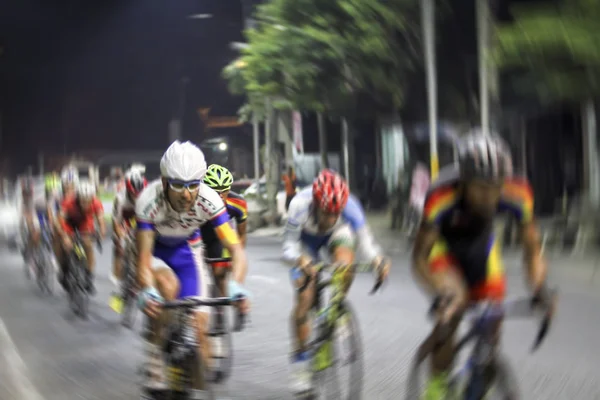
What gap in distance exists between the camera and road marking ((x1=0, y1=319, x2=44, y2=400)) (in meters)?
6.54

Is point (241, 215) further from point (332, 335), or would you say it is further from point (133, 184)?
point (332, 335)

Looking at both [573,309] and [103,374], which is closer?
[103,374]

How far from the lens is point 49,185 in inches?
556

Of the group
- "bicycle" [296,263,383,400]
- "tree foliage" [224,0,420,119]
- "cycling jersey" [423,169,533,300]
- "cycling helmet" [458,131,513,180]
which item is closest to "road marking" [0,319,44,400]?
"bicycle" [296,263,383,400]

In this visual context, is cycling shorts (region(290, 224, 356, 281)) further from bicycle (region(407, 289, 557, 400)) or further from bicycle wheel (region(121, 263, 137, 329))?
bicycle wheel (region(121, 263, 137, 329))

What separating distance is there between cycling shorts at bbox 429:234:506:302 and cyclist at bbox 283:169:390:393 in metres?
0.90

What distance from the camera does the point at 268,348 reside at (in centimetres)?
841

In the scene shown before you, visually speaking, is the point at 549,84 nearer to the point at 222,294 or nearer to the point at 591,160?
the point at 591,160

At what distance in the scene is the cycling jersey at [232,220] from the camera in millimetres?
7461

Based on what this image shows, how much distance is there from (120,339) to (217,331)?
422 centimetres

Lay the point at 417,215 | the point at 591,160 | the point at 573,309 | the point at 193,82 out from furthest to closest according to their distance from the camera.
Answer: the point at 193,82
the point at 591,160
the point at 417,215
the point at 573,309

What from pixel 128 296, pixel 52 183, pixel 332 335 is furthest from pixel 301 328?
pixel 52 183

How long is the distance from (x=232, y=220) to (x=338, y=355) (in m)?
Answer: 2.50

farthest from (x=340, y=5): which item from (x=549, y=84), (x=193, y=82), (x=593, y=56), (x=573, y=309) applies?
(x=193, y=82)
